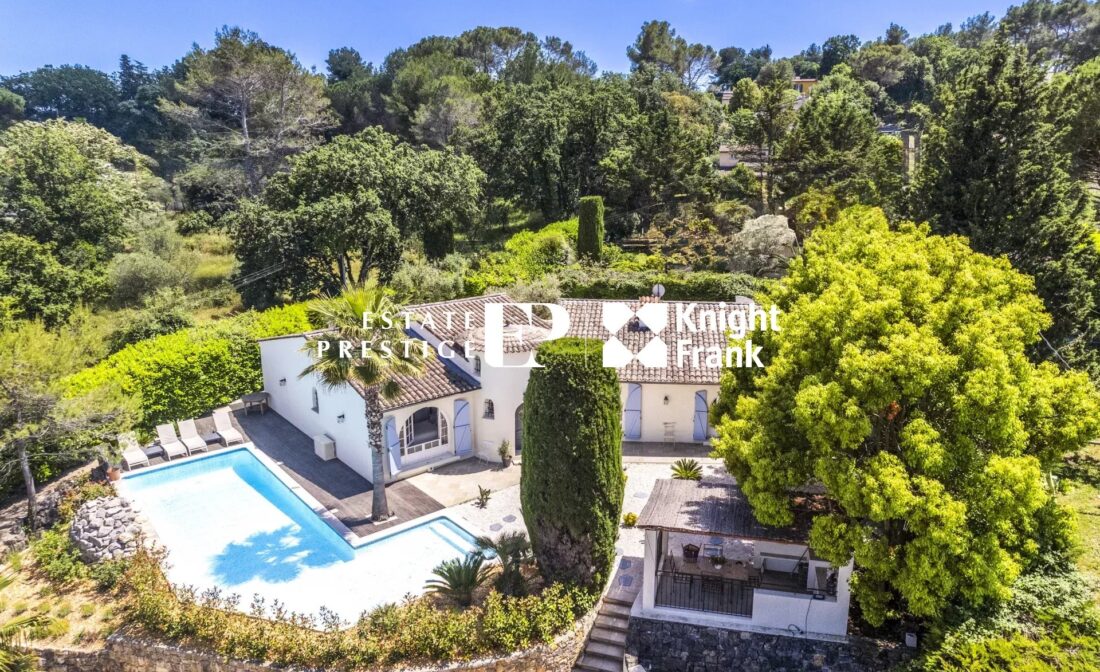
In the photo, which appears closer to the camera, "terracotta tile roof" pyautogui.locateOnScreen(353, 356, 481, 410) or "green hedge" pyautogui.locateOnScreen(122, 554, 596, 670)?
"green hedge" pyautogui.locateOnScreen(122, 554, 596, 670)

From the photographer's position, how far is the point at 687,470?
75.7 ft

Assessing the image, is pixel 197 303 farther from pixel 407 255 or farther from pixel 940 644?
pixel 940 644

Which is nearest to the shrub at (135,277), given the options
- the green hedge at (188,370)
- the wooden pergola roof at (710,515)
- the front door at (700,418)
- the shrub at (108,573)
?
the green hedge at (188,370)

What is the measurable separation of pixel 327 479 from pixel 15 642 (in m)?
9.58

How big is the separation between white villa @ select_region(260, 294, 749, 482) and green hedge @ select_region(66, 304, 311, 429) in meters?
2.18

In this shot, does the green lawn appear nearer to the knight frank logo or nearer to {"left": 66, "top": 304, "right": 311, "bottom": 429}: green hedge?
the knight frank logo

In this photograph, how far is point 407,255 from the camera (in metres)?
46.2

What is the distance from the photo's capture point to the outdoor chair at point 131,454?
2464 centimetres

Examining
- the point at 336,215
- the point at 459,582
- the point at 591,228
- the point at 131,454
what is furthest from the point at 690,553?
the point at 591,228

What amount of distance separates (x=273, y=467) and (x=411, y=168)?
80.2 ft

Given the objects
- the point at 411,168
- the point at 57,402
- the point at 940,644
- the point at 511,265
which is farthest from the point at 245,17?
the point at 940,644

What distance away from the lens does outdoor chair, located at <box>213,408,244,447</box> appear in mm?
27094

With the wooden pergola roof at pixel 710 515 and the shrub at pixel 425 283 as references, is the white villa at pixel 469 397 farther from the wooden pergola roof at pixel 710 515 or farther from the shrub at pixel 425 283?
the shrub at pixel 425 283

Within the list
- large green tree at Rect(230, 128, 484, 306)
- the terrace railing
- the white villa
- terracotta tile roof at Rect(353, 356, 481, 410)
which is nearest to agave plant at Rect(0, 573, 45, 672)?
the white villa
